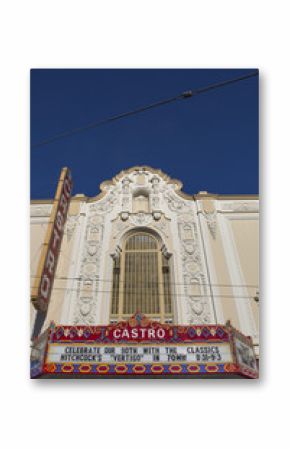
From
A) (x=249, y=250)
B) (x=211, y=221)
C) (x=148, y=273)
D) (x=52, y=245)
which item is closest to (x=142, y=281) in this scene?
(x=148, y=273)

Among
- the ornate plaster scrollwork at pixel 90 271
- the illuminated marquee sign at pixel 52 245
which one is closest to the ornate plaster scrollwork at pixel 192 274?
the ornate plaster scrollwork at pixel 90 271

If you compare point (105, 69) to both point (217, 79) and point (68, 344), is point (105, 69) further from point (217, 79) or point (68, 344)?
point (68, 344)

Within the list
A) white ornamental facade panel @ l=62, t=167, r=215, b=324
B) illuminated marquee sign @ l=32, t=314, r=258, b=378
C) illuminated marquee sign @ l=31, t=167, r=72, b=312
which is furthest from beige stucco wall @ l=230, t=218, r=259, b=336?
illuminated marquee sign @ l=31, t=167, r=72, b=312

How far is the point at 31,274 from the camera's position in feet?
21.1

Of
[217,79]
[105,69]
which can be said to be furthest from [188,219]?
[105,69]

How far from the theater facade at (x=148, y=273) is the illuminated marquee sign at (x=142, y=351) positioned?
0.05 ft

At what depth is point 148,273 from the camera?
7.89m

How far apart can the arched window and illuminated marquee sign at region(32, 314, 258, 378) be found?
1.10m

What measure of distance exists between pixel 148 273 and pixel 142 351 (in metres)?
2.06

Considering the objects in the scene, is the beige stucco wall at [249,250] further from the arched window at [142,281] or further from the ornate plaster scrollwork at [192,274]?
the arched window at [142,281]

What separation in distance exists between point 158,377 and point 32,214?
3.31 meters

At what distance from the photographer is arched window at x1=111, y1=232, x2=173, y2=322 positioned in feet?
24.5

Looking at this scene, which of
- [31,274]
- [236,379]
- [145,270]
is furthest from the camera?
[145,270]

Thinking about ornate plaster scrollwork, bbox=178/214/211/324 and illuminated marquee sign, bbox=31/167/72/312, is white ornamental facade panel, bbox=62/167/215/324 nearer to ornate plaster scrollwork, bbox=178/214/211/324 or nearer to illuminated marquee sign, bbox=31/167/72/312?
ornate plaster scrollwork, bbox=178/214/211/324
